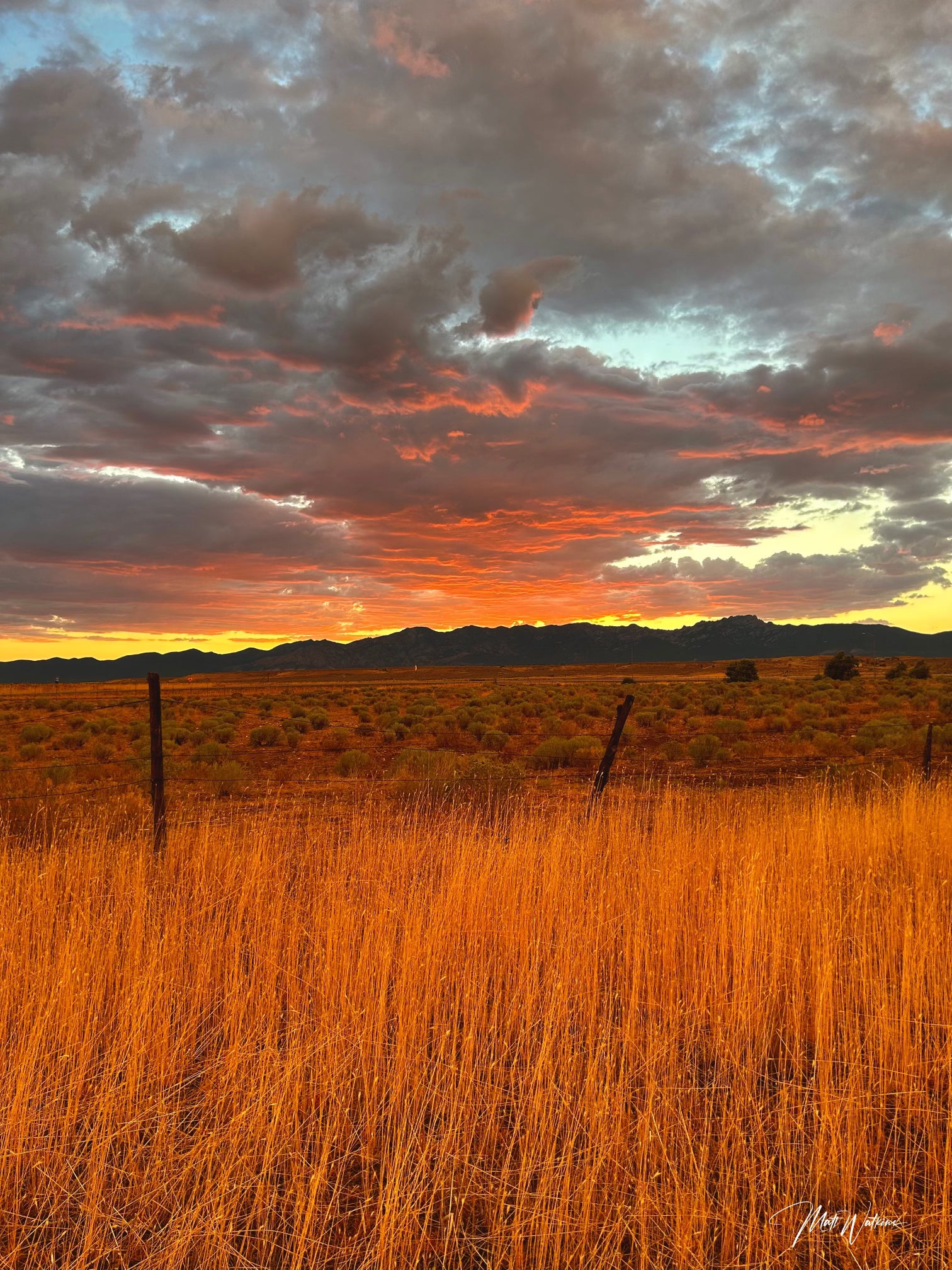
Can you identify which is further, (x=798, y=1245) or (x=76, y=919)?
(x=76, y=919)

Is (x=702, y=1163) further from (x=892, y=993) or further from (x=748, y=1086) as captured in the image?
(x=892, y=993)

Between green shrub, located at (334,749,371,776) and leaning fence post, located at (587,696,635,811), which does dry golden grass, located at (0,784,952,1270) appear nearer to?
leaning fence post, located at (587,696,635,811)

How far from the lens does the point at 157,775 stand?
9930 mm

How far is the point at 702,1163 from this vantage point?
3.52 metres

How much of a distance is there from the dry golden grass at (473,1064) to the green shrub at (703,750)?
15.8 meters

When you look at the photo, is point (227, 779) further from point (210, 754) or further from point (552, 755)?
point (552, 755)

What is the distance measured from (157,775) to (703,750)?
59.5 ft

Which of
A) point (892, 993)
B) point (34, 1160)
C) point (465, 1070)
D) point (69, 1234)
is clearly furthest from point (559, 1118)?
point (892, 993)

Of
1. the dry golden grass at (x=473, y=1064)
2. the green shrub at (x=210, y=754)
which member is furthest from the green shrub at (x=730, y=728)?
the dry golden grass at (x=473, y=1064)

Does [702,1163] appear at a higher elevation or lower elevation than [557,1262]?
higher

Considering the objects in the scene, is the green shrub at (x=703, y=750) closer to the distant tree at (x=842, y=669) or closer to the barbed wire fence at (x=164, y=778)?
the barbed wire fence at (x=164, y=778)

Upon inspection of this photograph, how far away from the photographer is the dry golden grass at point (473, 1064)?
3.47m

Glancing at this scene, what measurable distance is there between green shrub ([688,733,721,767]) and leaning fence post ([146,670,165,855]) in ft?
56.6

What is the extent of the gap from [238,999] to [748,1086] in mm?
3293
